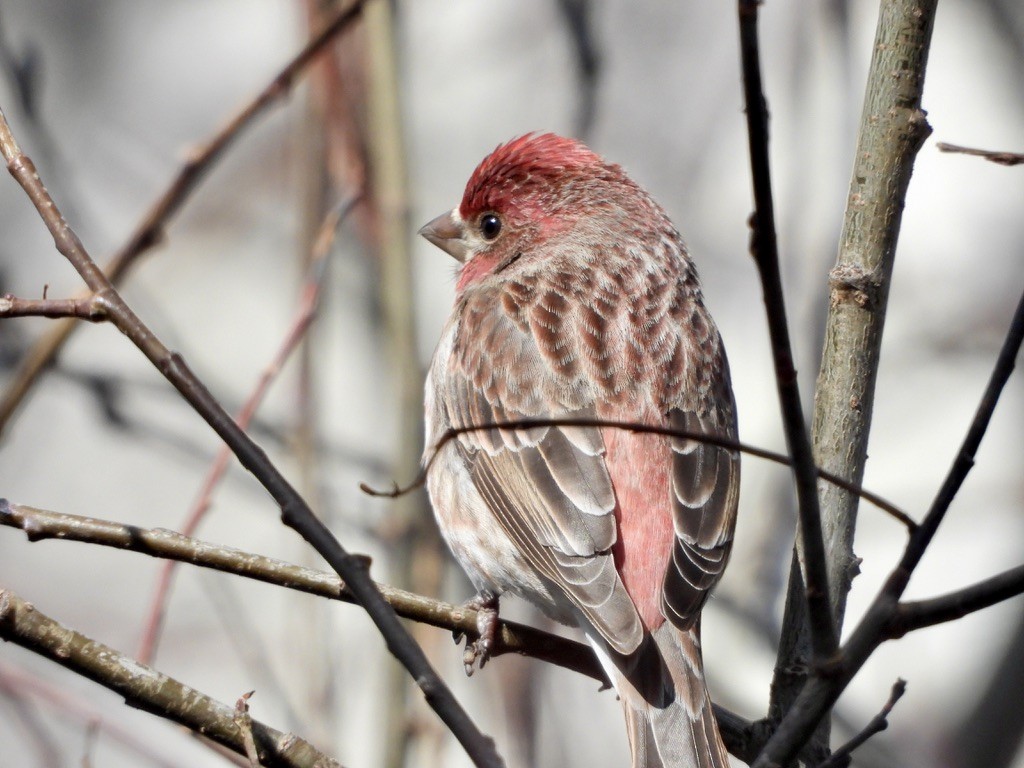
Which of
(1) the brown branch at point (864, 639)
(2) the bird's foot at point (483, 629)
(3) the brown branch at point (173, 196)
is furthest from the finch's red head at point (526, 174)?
(1) the brown branch at point (864, 639)

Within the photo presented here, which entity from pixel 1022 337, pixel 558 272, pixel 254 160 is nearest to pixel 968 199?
pixel 558 272

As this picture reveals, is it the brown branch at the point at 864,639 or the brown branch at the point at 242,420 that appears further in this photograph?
the brown branch at the point at 242,420

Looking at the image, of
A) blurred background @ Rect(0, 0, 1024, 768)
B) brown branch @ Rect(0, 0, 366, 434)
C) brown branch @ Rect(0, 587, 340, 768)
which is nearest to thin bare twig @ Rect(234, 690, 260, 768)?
brown branch @ Rect(0, 587, 340, 768)

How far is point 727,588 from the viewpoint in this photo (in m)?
6.88

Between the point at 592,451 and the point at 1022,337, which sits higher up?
the point at 592,451

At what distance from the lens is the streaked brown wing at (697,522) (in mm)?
3973

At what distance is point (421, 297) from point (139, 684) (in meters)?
5.17

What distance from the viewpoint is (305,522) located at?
8.25ft

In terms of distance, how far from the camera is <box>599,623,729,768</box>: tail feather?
3.63 m

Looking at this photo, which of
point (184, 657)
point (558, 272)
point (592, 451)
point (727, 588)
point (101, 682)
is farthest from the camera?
point (184, 657)

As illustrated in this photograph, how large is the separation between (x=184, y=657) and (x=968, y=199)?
5.63 meters

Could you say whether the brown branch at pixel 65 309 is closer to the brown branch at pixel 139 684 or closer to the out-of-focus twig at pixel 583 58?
the brown branch at pixel 139 684

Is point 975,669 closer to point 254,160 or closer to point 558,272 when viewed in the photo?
point 558,272

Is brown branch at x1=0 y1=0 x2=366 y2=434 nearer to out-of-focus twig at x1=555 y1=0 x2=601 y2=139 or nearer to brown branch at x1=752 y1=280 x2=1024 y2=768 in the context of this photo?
out-of-focus twig at x1=555 y1=0 x2=601 y2=139
